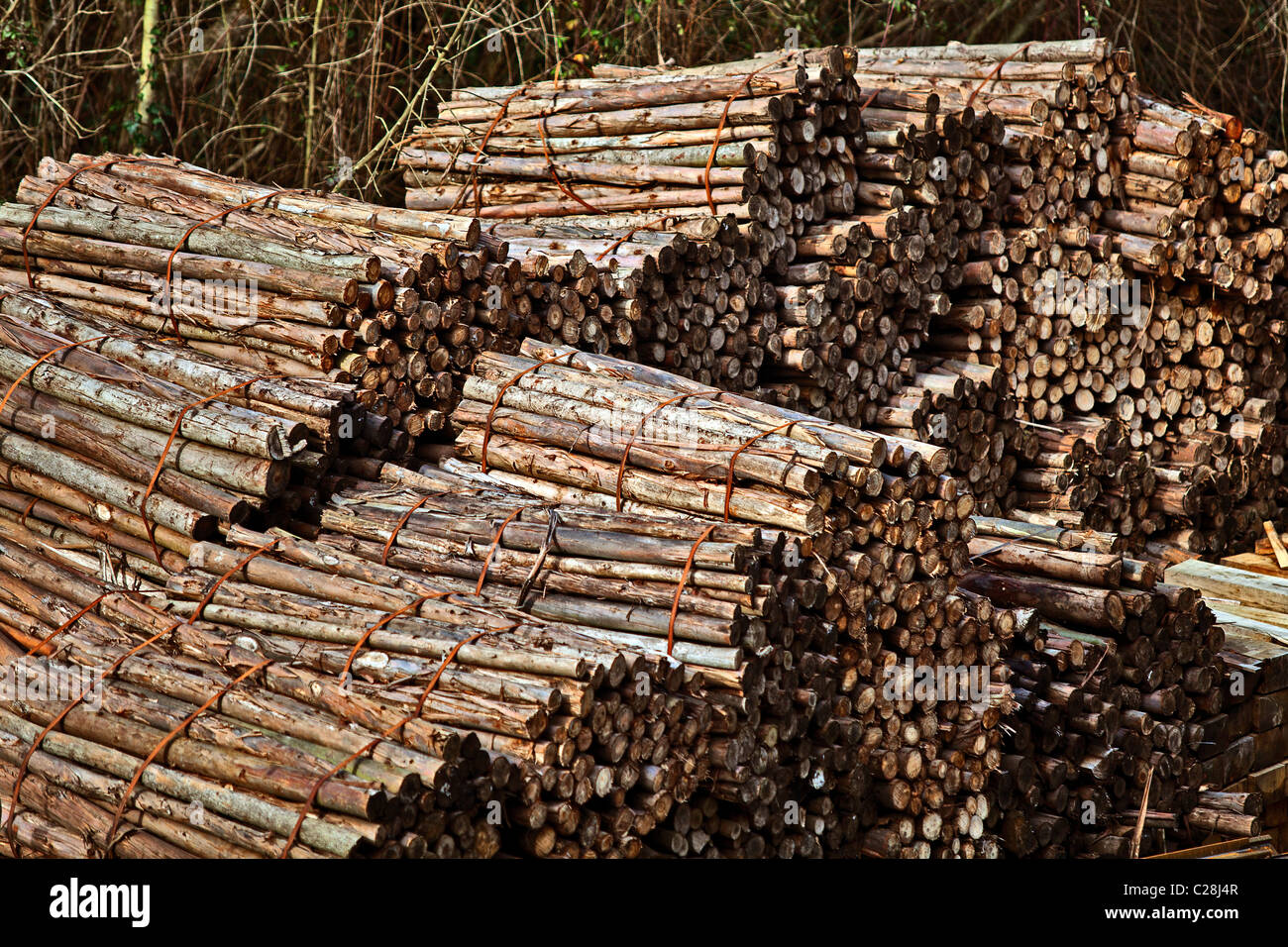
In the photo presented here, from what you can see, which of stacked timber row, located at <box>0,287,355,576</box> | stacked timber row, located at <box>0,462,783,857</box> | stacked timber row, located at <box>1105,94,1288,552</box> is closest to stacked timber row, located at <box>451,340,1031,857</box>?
stacked timber row, located at <box>0,462,783,857</box>

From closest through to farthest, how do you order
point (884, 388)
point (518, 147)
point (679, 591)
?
1. point (679, 591)
2. point (884, 388)
3. point (518, 147)

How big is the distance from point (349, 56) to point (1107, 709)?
9561mm

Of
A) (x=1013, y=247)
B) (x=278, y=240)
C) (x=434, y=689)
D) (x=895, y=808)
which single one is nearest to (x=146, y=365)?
(x=278, y=240)

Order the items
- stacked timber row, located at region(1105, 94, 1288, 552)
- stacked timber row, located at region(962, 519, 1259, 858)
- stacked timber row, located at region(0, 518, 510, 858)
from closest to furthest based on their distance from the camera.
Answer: stacked timber row, located at region(0, 518, 510, 858)
stacked timber row, located at region(962, 519, 1259, 858)
stacked timber row, located at region(1105, 94, 1288, 552)

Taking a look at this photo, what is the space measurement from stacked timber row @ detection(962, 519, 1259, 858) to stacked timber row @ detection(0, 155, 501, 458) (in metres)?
3.02

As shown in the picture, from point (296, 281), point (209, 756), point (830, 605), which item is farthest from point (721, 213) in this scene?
point (209, 756)

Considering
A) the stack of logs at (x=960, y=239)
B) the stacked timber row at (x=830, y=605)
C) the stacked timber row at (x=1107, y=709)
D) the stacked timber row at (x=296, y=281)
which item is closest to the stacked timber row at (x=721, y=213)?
the stack of logs at (x=960, y=239)

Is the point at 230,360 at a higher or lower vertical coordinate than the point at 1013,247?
lower

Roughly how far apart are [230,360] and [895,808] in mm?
4147

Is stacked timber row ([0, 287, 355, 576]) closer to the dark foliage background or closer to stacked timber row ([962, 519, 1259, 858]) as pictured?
stacked timber row ([962, 519, 1259, 858])

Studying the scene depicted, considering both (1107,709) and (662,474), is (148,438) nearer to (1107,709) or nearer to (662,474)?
(662,474)

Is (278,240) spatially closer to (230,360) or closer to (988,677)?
(230,360)

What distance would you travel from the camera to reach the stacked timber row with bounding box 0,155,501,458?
7.43 m

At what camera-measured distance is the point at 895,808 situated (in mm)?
6562
